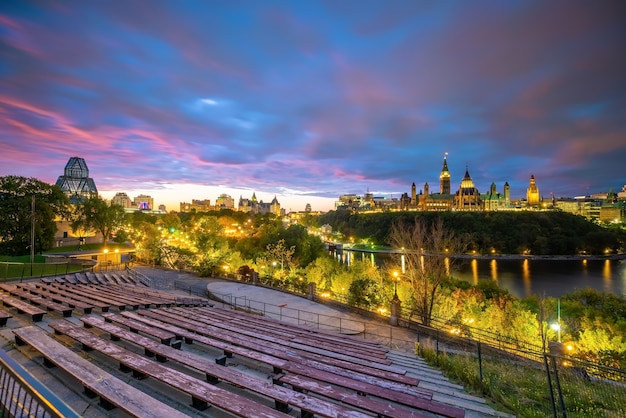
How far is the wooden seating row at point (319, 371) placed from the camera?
5.23 m

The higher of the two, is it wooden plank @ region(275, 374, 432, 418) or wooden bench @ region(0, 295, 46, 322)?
wooden bench @ region(0, 295, 46, 322)

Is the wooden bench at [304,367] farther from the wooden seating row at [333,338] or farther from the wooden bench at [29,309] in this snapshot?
the wooden bench at [29,309]

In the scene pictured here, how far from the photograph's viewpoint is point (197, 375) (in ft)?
20.4

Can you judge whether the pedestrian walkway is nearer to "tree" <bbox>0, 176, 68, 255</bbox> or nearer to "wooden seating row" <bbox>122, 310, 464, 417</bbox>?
"wooden seating row" <bbox>122, 310, 464, 417</bbox>

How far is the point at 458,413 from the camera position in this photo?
4.77 m

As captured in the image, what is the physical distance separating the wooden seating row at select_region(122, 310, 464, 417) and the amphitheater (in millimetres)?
22

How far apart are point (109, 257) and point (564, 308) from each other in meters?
65.6

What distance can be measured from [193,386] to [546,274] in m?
88.3

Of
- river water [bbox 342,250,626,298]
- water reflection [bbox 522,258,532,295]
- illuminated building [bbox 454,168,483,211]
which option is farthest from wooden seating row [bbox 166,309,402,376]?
illuminated building [bbox 454,168,483,211]

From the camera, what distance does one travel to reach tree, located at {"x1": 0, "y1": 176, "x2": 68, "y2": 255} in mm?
33750

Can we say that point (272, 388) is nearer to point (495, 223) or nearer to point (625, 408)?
point (625, 408)

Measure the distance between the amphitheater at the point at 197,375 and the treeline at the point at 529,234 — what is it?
87758 mm

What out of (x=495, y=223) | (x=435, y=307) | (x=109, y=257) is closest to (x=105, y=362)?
(x=435, y=307)

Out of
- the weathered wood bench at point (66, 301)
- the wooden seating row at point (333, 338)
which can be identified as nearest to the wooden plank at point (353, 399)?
the wooden seating row at point (333, 338)
